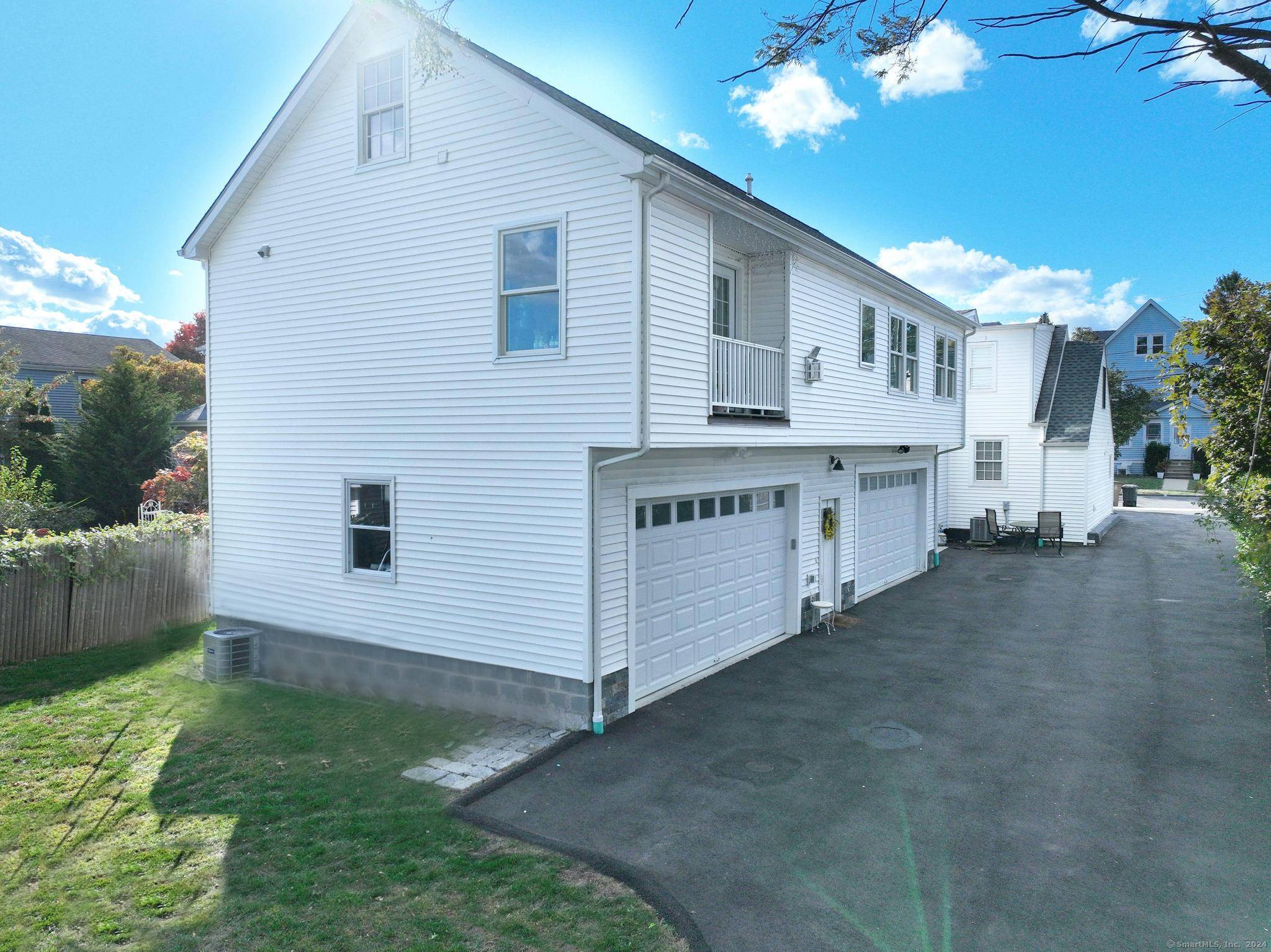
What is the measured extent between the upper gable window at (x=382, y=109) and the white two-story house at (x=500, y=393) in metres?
0.05

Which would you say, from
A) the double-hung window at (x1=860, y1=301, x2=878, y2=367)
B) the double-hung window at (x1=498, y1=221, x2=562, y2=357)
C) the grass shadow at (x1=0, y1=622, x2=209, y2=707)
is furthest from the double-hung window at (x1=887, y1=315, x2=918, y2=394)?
the grass shadow at (x1=0, y1=622, x2=209, y2=707)

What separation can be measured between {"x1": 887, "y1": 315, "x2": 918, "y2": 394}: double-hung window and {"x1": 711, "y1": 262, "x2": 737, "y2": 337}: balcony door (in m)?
5.04

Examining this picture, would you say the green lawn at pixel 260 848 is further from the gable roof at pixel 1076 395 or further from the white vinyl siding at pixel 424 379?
the gable roof at pixel 1076 395

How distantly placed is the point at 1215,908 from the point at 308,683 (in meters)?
10.6

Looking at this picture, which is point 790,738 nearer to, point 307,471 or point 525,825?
point 525,825

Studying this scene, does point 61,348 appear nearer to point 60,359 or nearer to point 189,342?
point 60,359

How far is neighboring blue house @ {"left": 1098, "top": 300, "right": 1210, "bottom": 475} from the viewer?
48250 millimetres

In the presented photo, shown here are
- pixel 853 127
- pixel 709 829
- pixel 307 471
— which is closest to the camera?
pixel 709 829

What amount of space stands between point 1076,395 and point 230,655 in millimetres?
24385

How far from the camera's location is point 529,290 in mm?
9000

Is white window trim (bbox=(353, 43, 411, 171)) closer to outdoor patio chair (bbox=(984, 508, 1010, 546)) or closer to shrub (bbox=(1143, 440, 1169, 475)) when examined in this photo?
outdoor patio chair (bbox=(984, 508, 1010, 546))

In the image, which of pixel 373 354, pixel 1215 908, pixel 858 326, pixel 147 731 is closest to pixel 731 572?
pixel 858 326

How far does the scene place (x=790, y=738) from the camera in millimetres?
8766

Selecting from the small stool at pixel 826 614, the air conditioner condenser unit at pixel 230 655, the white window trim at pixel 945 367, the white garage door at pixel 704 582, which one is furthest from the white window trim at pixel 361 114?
the white window trim at pixel 945 367
